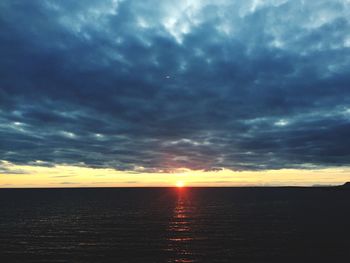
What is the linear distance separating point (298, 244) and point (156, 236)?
2947 cm

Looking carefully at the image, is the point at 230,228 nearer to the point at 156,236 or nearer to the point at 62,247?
the point at 156,236

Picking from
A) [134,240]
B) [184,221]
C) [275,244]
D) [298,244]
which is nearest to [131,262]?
[134,240]

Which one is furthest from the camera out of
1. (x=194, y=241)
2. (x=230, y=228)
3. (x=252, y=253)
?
(x=230, y=228)

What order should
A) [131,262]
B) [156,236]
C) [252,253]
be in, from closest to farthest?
[131,262] → [252,253] → [156,236]

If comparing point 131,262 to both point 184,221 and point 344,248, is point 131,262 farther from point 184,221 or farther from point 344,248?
point 184,221

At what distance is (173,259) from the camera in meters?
53.3

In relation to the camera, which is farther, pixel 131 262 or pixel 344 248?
pixel 344 248

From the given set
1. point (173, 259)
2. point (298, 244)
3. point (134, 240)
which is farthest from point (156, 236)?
point (298, 244)

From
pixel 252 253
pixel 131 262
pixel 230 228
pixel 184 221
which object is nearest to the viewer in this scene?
pixel 131 262

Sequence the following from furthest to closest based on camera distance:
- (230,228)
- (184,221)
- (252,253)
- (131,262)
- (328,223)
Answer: (184,221)
(328,223)
(230,228)
(252,253)
(131,262)

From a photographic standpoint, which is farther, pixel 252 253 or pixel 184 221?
pixel 184 221

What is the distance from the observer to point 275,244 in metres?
63.0

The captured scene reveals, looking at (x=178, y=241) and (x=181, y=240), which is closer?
(x=178, y=241)

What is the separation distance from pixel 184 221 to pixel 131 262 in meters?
47.5
